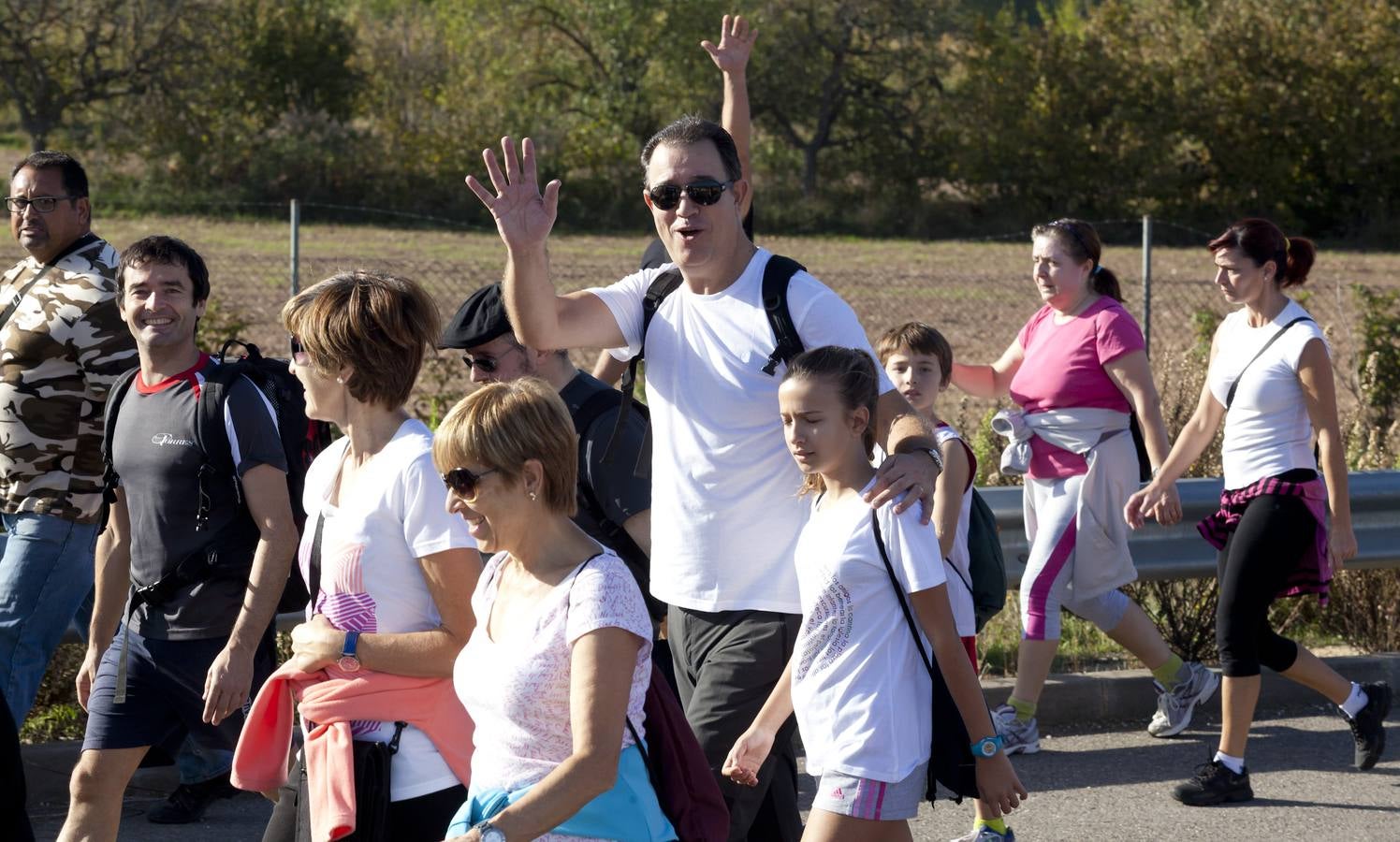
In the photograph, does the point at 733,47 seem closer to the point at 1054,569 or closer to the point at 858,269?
the point at 1054,569

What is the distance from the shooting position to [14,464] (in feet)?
16.9

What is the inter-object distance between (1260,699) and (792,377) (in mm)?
3924

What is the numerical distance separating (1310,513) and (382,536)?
3.43 metres

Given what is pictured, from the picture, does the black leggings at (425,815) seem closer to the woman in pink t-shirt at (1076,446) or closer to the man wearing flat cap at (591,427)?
the man wearing flat cap at (591,427)

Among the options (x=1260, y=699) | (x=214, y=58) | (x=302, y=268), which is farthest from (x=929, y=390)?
(x=214, y=58)

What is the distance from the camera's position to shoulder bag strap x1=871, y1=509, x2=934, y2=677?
3.48 meters

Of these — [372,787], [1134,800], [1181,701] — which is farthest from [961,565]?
[372,787]

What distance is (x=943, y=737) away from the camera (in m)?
3.52

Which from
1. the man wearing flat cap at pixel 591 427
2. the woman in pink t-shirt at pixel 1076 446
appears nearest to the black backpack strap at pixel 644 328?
the man wearing flat cap at pixel 591 427

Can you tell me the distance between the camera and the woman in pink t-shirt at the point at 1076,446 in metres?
5.97

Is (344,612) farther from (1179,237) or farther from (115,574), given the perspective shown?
(1179,237)

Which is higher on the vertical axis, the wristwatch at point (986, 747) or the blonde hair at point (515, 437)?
the blonde hair at point (515, 437)

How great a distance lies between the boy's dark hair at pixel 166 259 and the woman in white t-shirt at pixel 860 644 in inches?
63.2

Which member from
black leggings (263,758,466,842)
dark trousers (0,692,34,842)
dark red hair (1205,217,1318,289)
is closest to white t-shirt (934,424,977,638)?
dark red hair (1205,217,1318,289)
